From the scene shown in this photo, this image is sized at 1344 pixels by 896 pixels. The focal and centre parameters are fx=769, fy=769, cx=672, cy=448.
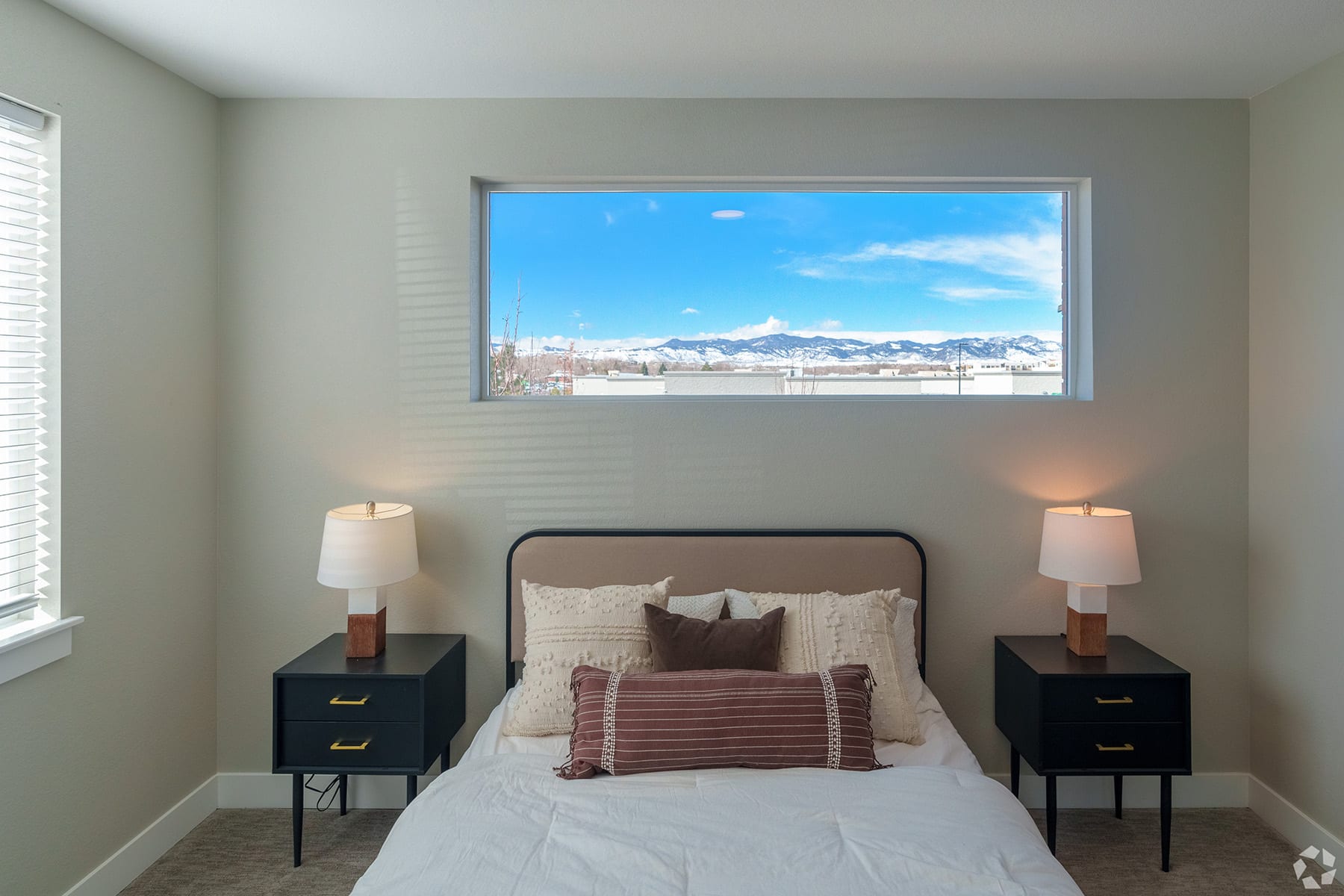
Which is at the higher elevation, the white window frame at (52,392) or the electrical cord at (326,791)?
the white window frame at (52,392)

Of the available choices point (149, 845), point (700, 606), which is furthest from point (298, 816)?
→ point (700, 606)

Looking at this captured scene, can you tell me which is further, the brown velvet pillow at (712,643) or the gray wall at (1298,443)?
the gray wall at (1298,443)

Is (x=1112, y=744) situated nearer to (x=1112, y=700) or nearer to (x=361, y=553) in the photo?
(x=1112, y=700)

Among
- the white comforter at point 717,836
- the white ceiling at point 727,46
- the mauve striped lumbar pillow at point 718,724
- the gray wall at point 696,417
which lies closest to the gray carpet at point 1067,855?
the gray wall at point 696,417

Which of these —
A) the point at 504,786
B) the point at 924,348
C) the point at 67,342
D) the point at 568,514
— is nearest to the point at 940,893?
the point at 504,786

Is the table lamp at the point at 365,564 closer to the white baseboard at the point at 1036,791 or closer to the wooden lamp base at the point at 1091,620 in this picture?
the white baseboard at the point at 1036,791

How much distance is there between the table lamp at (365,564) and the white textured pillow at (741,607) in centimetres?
115

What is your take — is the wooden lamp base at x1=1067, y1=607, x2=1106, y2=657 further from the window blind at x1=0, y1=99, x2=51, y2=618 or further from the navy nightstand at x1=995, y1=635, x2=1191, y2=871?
the window blind at x1=0, y1=99, x2=51, y2=618

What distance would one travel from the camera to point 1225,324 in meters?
2.96

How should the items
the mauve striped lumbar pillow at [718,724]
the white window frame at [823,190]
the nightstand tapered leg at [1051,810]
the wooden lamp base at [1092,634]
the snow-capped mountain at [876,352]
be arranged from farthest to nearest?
1. the snow-capped mountain at [876,352]
2. the white window frame at [823,190]
3. the wooden lamp base at [1092,634]
4. the nightstand tapered leg at [1051,810]
5. the mauve striped lumbar pillow at [718,724]

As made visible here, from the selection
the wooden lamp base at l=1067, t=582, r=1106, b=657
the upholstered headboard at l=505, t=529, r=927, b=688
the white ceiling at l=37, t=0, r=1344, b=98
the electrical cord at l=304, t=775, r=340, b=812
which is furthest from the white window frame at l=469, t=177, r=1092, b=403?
the electrical cord at l=304, t=775, r=340, b=812

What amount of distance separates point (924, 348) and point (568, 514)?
158 cm

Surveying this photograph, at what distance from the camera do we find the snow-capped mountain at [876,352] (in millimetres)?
3119

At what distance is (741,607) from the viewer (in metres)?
2.65
